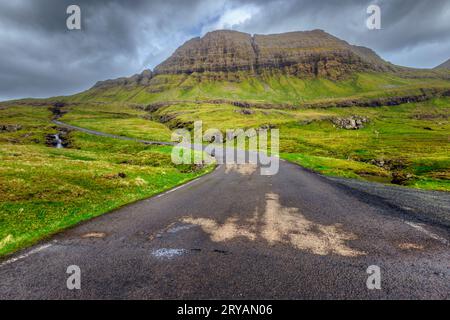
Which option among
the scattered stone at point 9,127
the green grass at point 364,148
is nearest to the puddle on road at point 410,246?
the green grass at point 364,148

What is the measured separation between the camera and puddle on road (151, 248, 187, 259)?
22.7ft

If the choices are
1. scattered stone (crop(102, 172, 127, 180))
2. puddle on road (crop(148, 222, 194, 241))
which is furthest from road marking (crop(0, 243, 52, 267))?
scattered stone (crop(102, 172, 127, 180))

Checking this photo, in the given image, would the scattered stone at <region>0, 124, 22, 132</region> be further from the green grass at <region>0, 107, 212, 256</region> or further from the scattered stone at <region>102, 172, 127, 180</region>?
the scattered stone at <region>102, 172, 127, 180</region>

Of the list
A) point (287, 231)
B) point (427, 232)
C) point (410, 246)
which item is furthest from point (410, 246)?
point (287, 231)

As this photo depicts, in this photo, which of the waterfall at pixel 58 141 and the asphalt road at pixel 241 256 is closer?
the asphalt road at pixel 241 256

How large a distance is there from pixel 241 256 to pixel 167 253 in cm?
Result: 219

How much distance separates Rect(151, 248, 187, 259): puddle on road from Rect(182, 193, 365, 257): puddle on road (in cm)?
130

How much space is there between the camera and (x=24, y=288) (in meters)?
5.43

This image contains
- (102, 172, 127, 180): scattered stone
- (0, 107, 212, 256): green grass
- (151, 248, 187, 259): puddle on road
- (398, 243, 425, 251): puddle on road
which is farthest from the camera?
(102, 172, 127, 180): scattered stone

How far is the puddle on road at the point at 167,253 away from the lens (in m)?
6.91

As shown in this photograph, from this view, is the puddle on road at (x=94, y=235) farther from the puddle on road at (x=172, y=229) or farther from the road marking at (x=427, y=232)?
the road marking at (x=427, y=232)

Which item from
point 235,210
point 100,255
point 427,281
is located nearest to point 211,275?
point 100,255

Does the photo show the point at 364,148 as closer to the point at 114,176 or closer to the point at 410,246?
the point at 114,176

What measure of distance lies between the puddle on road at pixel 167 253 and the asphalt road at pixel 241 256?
0.10 feet
